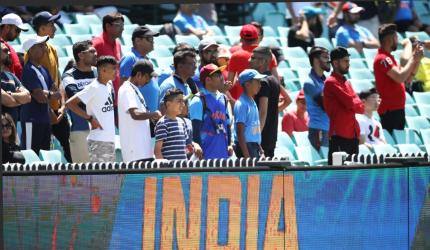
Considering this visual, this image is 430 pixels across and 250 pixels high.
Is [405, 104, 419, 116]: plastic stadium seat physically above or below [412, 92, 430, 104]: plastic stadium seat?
below

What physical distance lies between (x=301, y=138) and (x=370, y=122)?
2.94ft

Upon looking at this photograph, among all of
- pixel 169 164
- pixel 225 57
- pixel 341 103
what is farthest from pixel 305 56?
pixel 169 164

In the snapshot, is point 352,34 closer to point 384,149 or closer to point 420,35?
point 420,35

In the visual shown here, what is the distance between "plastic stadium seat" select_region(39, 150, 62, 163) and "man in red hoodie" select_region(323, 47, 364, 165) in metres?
2.47

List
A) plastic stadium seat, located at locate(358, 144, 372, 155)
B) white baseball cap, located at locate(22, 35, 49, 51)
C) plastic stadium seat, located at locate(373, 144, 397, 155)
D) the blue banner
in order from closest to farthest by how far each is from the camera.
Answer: the blue banner < white baseball cap, located at locate(22, 35, 49, 51) < plastic stadium seat, located at locate(358, 144, 372, 155) < plastic stadium seat, located at locate(373, 144, 397, 155)

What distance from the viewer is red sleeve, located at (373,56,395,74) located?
1362cm

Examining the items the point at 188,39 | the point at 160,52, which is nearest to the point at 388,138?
the point at 160,52

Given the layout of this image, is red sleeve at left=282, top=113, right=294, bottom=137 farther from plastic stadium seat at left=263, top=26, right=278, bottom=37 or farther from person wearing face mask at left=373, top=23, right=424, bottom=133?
plastic stadium seat at left=263, top=26, right=278, bottom=37

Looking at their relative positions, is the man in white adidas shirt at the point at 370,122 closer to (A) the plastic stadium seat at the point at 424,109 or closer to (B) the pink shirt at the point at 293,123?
A: (B) the pink shirt at the point at 293,123

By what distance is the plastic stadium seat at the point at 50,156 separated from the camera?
1104 centimetres

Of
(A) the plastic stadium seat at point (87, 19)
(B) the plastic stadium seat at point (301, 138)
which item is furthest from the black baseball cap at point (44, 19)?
(A) the plastic stadium seat at point (87, 19)

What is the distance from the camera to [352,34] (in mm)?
17562

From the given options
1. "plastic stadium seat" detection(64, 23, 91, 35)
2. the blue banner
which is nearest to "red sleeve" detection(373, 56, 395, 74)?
"plastic stadium seat" detection(64, 23, 91, 35)

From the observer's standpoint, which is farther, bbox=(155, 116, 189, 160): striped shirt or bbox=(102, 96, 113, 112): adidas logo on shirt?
bbox=(102, 96, 113, 112): adidas logo on shirt
